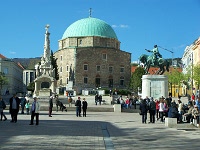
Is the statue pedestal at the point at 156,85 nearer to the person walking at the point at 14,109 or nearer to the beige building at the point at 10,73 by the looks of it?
the person walking at the point at 14,109

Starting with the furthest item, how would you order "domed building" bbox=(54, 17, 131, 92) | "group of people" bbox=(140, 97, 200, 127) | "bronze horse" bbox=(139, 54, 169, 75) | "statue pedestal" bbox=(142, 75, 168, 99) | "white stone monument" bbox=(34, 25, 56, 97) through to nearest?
"domed building" bbox=(54, 17, 131, 92)
"white stone monument" bbox=(34, 25, 56, 97)
"bronze horse" bbox=(139, 54, 169, 75)
"statue pedestal" bbox=(142, 75, 168, 99)
"group of people" bbox=(140, 97, 200, 127)

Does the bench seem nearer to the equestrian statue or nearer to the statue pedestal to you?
the statue pedestal

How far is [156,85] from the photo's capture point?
35.6m

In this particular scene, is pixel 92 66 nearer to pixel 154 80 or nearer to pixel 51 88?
pixel 51 88

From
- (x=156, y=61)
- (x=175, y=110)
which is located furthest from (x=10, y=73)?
(x=175, y=110)

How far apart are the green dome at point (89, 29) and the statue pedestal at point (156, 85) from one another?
67611 mm

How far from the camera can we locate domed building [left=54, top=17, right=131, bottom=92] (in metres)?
97.8

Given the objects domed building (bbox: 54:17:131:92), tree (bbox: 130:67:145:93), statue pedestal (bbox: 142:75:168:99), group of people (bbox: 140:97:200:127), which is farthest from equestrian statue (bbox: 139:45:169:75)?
domed building (bbox: 54:17:131:92)

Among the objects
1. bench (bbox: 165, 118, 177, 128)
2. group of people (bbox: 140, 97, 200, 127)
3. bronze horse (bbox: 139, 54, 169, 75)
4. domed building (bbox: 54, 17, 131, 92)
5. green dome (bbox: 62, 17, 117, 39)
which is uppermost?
green dome (bbox: 62, 17, 117, 39)

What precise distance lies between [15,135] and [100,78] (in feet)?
276

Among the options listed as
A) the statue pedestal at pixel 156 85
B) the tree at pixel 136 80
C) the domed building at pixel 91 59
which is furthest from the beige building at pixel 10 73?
the statue pedestal at pixel 156 85

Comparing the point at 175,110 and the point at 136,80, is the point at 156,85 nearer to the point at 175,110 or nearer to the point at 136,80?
the point at 175,110

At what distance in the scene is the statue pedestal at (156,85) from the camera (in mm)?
35281

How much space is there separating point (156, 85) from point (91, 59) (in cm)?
6368
